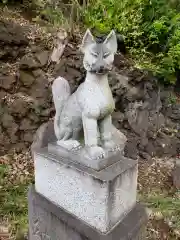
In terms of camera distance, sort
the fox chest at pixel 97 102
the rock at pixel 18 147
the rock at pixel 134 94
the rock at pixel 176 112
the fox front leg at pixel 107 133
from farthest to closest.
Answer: the rock at pixel 176 112 < the rock at pixel 134 94 < the rock at pixel 18 147 < the fox front leg at pixel 107 133 < the fox chest at pixel 97 102

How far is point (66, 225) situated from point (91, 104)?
100cm

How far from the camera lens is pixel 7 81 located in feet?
14.4

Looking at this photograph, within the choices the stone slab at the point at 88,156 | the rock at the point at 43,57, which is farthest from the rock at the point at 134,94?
the stone slab at the point at 88,156

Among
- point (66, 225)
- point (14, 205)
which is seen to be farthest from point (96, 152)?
point (14, 205)

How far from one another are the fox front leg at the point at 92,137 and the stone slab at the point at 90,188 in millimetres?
125

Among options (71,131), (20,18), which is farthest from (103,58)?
(20,18)

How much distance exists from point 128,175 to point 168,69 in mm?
2931

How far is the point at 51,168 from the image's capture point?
7.61 ft

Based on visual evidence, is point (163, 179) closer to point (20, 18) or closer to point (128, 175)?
point (128, 175)

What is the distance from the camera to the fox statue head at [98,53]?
190cm

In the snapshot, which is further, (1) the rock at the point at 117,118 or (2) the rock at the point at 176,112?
(2) the rock at the point at 176,112

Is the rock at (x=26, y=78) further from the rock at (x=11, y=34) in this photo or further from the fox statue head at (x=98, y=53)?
the fox statue head at (x=98, y=53)

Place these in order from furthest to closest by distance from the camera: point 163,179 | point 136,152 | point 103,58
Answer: point 136,152 → point 163,179 → point 103,58

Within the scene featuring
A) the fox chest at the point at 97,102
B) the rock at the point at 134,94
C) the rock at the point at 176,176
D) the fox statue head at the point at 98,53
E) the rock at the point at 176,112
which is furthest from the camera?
the rock at the point at 176,112
